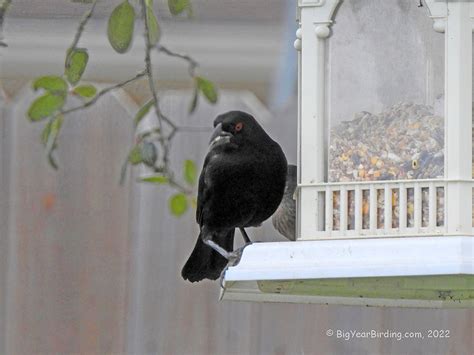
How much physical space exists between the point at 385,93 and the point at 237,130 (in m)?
0.36

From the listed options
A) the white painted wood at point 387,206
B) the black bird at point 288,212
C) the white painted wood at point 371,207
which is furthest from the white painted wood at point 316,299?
the white painted wood at point 387,206

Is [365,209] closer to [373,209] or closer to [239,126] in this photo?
[373,209]

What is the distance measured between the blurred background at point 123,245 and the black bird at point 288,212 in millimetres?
481

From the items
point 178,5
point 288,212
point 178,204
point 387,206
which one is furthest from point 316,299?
point 178,5

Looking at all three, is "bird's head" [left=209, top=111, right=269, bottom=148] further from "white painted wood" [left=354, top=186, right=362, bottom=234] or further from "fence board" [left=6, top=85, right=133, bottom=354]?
"fence board" [left=6, top=85, right=133, bottom=354]

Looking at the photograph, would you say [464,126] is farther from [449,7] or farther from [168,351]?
[168,351]

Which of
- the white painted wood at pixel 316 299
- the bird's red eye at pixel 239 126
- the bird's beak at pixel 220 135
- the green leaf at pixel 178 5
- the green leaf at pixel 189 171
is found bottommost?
the white painted wood at pixel 316 299

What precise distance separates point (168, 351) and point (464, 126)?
3.67ft

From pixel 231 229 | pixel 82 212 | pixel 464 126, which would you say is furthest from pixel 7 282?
pixel 464 126

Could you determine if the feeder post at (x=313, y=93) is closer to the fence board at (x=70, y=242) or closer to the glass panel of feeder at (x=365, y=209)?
the glass panel of feeder at (x=365, y=209)

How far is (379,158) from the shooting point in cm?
303

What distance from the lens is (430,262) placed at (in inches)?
110

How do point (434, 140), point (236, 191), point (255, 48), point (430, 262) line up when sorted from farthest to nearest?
point (255, 48), point (236, 191), point (434, 140), point (430, 262)

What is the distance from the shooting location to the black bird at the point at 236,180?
3.30 metres
